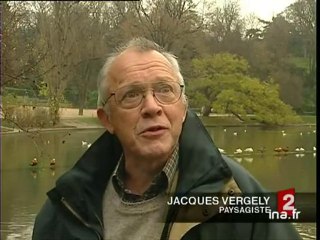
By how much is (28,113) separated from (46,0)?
17.0 inches

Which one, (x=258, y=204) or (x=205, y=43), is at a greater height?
(x=205, y=43)

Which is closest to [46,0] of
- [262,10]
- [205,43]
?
[205,43]

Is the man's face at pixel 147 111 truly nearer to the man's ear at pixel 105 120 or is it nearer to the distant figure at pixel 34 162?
the man's ear at pixel 105 120

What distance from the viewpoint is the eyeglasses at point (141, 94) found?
1.38 meters

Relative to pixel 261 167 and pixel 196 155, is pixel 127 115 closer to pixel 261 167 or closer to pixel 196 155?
pixel 196 155

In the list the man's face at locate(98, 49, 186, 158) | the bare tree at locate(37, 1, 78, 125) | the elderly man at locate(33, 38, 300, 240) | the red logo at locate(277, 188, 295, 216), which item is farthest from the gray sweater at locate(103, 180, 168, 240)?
the bare tree at locate(37, 1, 78, 125)

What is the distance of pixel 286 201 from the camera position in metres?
1.62

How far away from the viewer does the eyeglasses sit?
4.51 ft

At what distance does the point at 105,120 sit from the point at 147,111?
15cm

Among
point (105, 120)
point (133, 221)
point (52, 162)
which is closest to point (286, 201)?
point (133, 221)

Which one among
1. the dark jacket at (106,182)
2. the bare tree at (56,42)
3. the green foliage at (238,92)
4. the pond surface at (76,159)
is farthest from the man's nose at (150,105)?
the bare tree at (56,42)

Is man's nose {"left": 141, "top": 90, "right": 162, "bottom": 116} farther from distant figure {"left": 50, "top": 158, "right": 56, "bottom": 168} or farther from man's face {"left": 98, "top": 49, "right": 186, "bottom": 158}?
distant figure {"left": 50, "top": 158, "right": 56, "bottom": 168}

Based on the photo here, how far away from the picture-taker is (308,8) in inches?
65.5

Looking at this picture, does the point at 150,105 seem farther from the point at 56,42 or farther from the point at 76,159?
→ the point at 56,42
